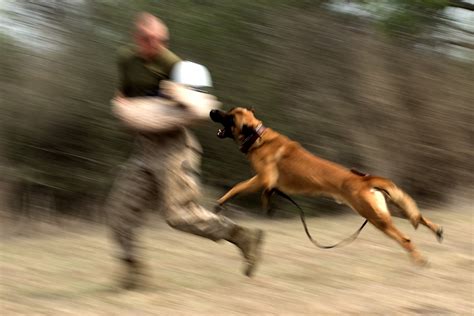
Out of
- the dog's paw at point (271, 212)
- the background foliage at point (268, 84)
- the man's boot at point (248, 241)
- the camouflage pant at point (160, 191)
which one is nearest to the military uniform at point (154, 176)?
the camouflage pant at point (160, 191)

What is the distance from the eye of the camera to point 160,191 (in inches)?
196

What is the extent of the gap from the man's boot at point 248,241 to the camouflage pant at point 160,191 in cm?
29

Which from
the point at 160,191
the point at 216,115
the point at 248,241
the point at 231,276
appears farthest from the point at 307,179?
the point at 160,191

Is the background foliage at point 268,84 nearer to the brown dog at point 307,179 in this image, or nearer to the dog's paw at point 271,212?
the dog's paw at point 271,212

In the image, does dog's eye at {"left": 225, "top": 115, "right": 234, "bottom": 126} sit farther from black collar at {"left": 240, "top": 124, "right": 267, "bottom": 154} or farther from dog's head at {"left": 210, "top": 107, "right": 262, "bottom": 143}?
black collar at {"left": 240, "top": 124, "right": 267, "bottom": 154}

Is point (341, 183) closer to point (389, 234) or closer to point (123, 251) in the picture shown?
point (389, 234)

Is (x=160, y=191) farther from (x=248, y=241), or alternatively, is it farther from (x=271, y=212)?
(x=271, y=212)

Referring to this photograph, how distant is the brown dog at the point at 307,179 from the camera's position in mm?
6336

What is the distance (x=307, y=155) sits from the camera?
22.7 feet

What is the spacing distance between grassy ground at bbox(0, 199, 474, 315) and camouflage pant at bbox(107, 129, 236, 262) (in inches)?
19.0

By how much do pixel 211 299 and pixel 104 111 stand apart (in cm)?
395

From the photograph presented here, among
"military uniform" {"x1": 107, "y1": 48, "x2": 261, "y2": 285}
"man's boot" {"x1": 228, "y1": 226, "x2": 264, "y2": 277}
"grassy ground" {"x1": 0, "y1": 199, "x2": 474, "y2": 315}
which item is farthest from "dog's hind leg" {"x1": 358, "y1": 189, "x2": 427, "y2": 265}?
"military uniform" {"x1": 107, "y1": 48, "x2": 261, "y2": 285}

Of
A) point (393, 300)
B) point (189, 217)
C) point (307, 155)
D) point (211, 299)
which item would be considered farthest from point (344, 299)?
point (307, 155)

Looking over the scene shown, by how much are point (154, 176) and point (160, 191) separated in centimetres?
11
